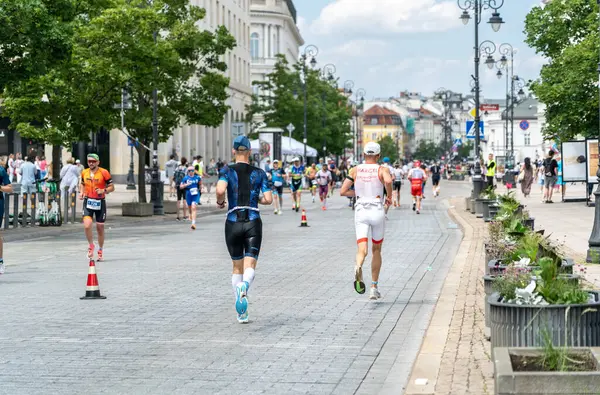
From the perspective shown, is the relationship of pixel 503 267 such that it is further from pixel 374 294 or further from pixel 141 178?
pixel 141 178

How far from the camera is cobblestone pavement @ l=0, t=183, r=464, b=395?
8.15 metres

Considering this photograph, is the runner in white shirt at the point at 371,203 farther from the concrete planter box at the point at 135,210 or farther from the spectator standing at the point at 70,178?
the concrete planter box at the point at 135,210

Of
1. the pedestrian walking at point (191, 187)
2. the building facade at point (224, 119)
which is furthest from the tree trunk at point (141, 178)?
the building facade at point (224, 119)

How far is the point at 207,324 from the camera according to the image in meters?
11.0

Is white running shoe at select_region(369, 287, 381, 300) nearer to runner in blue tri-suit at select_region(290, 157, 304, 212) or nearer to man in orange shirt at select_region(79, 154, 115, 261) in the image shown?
man in orange shirt at select_region(79, 154, 115, 261)

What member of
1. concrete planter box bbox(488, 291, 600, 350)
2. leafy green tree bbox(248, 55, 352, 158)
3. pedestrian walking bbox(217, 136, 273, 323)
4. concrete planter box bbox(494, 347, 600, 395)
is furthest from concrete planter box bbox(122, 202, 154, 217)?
leafy green tree bbox(248, 55, 352, 158)

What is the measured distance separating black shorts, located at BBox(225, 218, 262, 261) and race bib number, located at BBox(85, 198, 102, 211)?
793 centimetres

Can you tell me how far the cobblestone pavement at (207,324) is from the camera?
321 inches

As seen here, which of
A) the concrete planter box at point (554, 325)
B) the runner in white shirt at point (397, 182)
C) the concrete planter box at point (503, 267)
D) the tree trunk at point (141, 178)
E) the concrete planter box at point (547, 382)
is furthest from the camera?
the runner in white shirt at point (397, 182)

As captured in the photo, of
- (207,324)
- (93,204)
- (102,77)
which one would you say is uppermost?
(102,77)

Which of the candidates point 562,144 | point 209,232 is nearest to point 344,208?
point 562,144

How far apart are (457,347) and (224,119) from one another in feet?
229

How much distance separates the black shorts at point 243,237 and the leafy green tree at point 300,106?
77358mm

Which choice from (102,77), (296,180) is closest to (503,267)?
(102,77)
